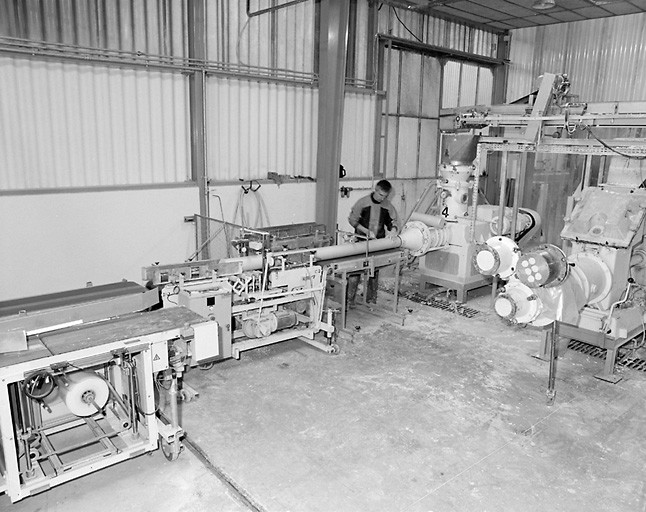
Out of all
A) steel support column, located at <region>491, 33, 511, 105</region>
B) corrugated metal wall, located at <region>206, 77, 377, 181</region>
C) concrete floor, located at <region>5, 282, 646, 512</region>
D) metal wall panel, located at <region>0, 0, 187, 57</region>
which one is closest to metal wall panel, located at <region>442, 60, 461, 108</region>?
steel support column, located at <region>491, 33, 511, 105</region>

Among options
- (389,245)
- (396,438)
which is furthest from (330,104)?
(396,438)

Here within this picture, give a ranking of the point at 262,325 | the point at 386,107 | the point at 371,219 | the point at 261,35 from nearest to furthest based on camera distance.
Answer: the point at 262,325
the point at 371,219
the point at 261,35
the point at 386,107

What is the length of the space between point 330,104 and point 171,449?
541 centimetres

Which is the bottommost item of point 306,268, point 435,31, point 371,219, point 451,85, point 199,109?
point 306,268

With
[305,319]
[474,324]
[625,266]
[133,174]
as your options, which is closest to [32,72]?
[133,174]

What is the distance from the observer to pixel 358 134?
891 cm

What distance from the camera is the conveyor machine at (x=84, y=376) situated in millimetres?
3068

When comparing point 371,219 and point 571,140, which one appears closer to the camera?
point 571,140

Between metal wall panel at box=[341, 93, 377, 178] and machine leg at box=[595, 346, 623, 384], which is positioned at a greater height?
metal wall panel at box=[341, 93, 377, 178]

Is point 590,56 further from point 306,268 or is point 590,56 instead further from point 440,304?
point 306,268

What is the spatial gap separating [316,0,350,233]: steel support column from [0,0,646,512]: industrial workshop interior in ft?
0.12

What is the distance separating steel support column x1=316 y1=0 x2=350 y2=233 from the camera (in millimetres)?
7344

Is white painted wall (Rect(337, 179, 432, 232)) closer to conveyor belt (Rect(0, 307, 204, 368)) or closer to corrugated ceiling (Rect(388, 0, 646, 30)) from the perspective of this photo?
corrugated ceiling (Rect(388, 0, 646, 30))

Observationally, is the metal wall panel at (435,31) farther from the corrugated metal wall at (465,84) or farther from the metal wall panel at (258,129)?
the metal wall panel at (258,129)
